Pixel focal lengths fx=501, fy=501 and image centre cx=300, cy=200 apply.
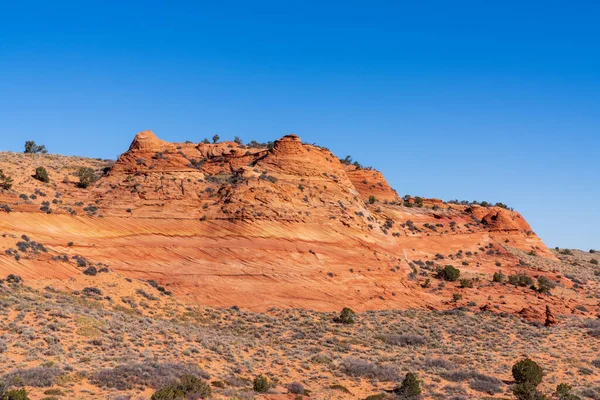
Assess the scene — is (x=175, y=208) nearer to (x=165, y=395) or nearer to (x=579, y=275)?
(x=165, y=395)

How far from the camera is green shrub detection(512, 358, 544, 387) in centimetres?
2431

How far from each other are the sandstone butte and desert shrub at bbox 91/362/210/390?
37.4 ft

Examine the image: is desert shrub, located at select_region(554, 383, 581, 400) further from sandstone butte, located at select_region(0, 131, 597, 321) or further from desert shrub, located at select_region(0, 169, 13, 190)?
desert shrub, located at select_region(0, 169, 13, 190)

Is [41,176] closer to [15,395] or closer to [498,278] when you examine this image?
[15,395]

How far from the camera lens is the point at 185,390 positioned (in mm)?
18453

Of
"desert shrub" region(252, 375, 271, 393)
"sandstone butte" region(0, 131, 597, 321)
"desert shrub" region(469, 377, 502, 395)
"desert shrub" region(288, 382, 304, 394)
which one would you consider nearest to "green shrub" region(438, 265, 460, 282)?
"sandstone butte" region(0, 131, 597, 321)

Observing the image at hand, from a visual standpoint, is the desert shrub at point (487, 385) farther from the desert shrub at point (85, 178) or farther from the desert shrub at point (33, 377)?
the desert shrub at point (85, 178)

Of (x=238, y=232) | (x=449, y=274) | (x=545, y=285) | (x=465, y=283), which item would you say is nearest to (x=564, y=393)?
(x=465, y=283)

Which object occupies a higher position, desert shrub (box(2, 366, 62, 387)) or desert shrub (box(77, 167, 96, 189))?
desert shrub (box(77, 167, 96, 189))

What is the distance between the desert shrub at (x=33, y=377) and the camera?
16.8 metres

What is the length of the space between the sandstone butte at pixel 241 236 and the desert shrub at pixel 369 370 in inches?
356

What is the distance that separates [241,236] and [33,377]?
19.9 meters

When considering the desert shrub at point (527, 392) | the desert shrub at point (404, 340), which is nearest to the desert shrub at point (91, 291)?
the desert shrub at point (404, 340)

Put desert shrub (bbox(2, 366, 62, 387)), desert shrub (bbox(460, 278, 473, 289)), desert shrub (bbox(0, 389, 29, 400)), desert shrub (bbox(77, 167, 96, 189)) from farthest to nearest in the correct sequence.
Answer: desert shrub (bbox(460, 278, 473, 289)) < desert shrub (bbox(77, 167, 96, 189)) < desert shrub (bbox(2, 366, 62, 387)) < desert shrub (bbox(0, 389, 29, 400))
